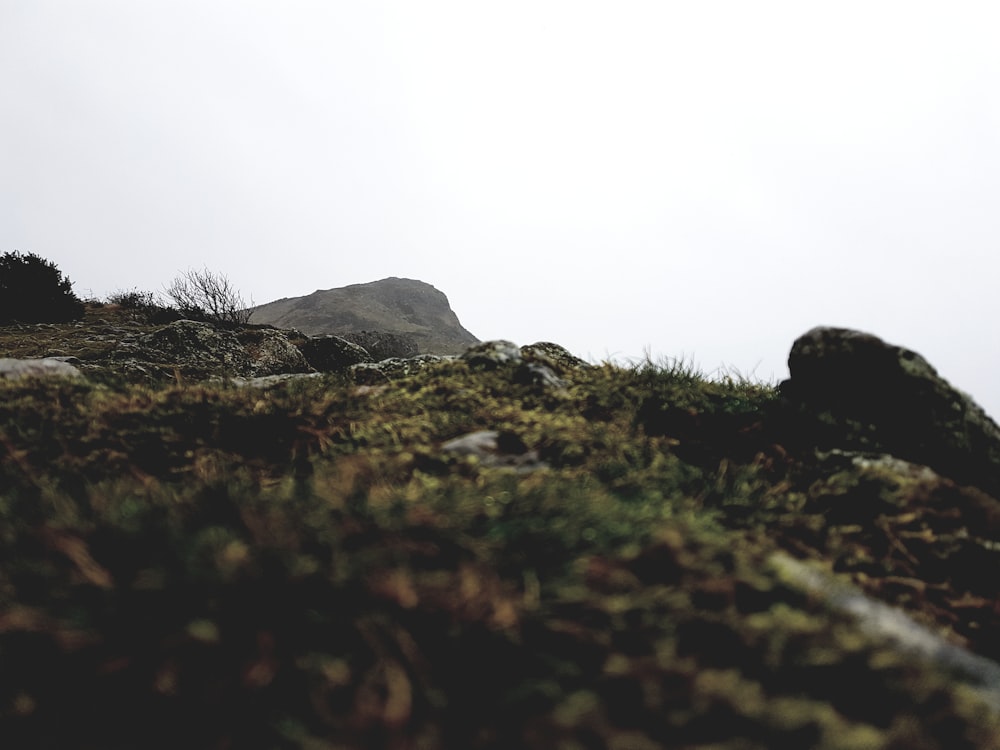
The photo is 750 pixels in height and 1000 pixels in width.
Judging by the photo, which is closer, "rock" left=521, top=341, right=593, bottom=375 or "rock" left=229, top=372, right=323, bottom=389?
"rock" left=229, top=372, right=323, bottom=389

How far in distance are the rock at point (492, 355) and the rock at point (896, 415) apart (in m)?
2.47

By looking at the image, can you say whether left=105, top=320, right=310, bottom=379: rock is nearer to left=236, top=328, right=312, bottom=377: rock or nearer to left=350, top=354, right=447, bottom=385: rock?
left=236, top=328, right=312, bottom=377: rock

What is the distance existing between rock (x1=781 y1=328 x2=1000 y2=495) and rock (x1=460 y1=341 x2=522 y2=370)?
2472mm

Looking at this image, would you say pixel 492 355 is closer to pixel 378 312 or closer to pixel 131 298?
pixel 131 298

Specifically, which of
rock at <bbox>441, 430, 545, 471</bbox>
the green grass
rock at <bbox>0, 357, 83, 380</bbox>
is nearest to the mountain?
rock at <bbox>0, 357, 83, 380</bbox>

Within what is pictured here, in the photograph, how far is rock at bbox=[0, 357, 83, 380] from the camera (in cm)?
411

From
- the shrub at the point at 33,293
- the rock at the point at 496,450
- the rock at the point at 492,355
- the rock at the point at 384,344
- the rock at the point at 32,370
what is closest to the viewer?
the rock at the point at 496,450

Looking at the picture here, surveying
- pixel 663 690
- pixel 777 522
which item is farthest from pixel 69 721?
pixel 777 522

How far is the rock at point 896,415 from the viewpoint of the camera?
141 inches

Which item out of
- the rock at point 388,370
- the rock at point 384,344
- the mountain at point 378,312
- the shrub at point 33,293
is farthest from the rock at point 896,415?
the mountain at point 378,312

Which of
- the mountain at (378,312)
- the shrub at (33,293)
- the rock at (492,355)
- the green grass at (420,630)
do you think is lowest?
the green grass at (420,630)

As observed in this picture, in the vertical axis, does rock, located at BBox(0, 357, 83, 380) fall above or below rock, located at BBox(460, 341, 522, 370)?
below

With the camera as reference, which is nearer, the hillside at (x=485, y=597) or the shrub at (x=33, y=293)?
the hillside at (x=485, y=597)

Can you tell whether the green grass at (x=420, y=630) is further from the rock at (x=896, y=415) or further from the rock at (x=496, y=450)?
the rock at (x=896, y=415)
